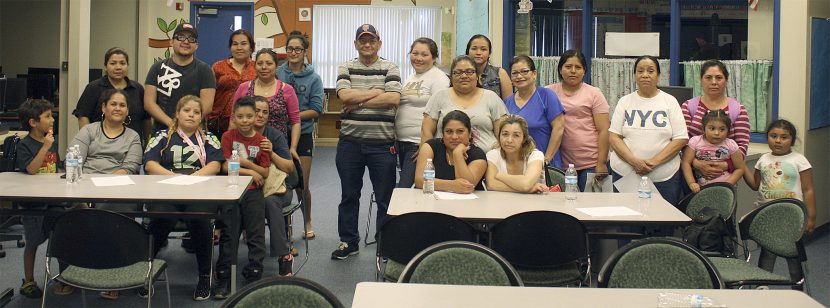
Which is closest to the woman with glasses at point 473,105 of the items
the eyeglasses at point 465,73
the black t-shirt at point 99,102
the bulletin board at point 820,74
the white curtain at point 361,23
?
Result: the eyeglasses at point 465,73

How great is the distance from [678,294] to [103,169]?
12.3 ft

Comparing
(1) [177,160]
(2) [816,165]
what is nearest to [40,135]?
(1) [177,160]

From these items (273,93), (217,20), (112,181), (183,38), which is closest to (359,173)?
(273,93)

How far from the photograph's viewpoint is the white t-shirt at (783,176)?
17.8 feet

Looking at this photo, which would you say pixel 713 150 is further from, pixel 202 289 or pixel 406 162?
pixel 202 289

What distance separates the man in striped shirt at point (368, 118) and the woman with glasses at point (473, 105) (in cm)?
52

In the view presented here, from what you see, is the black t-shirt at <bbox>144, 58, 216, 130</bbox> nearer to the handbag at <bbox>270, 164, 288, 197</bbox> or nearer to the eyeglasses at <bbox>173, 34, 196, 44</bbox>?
the eyeglasses at <bbox>173, 34, 196, 44</bbox>

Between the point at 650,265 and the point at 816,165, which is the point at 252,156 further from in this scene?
the point at 816,165

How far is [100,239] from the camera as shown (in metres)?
3.69

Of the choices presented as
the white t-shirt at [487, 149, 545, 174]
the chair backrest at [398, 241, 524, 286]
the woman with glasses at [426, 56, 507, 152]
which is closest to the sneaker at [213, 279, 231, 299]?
the woman with glasses at [426, 56, 507, 152]

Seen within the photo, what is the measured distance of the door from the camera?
13625mm

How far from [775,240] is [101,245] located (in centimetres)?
321

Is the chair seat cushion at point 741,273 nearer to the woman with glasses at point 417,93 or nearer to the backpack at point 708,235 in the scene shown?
the backpack at point 708,235

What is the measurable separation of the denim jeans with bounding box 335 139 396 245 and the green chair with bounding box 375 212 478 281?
1.77 metres
